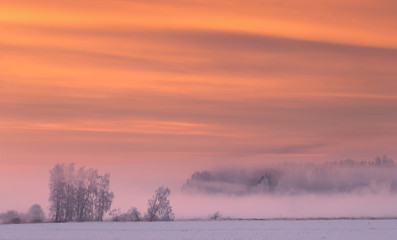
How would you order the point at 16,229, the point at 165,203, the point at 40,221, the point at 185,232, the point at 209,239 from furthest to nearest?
the point at 165,203, the point at 40,221, the point at 16,229, the point at 185,232, the point at 209,239

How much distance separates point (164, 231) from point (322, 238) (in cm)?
1484

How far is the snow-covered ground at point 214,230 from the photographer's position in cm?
5403

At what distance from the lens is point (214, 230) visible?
6078 centimetres

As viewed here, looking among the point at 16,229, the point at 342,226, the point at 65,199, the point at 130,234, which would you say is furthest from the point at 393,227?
the point at 65,199

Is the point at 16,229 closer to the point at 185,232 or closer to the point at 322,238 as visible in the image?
the point at 185,232

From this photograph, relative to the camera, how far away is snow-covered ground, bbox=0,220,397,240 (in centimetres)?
5403

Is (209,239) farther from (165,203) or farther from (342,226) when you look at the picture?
(165,203)

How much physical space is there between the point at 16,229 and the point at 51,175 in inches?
1082

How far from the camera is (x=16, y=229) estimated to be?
62531mm

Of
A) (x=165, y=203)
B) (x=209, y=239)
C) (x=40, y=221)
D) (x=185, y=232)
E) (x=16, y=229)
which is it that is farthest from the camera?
(x=165, y=203)

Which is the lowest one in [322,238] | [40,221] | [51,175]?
[322,238]

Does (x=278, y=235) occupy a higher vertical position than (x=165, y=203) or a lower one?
lower

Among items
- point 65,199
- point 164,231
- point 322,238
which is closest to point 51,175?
point 65,199

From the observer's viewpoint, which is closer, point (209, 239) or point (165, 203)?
point (209, 239)
